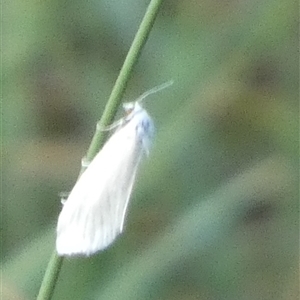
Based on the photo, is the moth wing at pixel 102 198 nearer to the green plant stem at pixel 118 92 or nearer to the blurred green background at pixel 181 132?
the green plant stem at pixel 118 92

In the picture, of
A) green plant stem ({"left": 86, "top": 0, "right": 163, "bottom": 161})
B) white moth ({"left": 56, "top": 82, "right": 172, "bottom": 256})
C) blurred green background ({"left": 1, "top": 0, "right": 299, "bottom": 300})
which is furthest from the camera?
blurred green background ({"left": 1, "top": 0, "right": 299, "bottom": 300})

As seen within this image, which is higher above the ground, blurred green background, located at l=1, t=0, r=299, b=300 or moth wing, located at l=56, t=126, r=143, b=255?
moth wing, located at l=56, t=126, r=143, b=255

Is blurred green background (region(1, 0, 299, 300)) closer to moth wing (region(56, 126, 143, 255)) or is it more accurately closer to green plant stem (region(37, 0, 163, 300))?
moth wing (region(56, 126, 143, 255))

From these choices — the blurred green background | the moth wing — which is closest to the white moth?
the moth wing

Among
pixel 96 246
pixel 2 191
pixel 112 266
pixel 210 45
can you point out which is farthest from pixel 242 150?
pixel 96 246

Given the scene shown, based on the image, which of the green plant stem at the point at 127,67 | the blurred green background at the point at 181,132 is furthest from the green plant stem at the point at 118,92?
the blurred green background at the point at 181,132

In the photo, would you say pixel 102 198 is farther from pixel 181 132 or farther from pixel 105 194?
pixel 181 132
